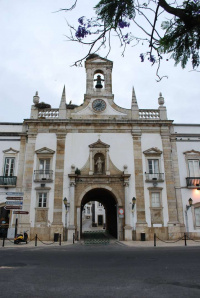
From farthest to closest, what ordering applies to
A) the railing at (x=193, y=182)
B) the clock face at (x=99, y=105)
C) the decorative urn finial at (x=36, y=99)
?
the decorative urn finial at (x=36, y=99) < the clock face at (x=99, y=105) < the railing at (x=193, y=182)

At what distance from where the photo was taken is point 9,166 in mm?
20828

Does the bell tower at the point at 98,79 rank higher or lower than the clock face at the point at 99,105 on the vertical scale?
higher

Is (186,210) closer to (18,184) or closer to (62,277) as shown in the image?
(18,184)

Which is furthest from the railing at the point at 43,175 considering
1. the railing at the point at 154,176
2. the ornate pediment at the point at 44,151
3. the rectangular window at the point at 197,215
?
the rectangular window at the point at 197,215

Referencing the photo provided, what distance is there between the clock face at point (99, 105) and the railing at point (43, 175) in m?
7.08

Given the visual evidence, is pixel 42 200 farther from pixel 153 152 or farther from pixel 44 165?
pixel 153 152

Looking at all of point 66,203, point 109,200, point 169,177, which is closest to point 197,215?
point 169,177

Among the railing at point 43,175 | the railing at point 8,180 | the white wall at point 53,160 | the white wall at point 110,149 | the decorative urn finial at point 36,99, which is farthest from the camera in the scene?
the decorative urn finial at point 36,99

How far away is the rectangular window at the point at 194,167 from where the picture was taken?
68.4 feet

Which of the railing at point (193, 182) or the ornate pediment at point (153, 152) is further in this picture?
the ornate pediment at point (153, 152)

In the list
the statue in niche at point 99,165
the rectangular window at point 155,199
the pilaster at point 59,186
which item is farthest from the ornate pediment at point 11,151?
the rectangular window at point 155,199

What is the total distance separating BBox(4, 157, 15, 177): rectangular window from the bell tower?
28.2 feet

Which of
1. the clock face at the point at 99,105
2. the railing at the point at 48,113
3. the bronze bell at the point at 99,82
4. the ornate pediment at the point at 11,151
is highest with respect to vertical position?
the bronze bell at the point at 99,82

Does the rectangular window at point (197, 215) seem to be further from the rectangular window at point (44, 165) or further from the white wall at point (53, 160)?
the rectangular window at point (44, 165)
